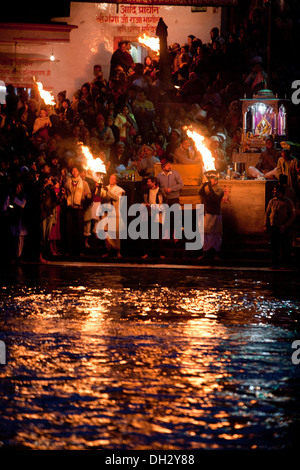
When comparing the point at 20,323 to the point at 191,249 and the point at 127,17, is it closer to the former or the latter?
the point at 191,249

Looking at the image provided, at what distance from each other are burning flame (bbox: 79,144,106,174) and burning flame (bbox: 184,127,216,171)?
2.26m

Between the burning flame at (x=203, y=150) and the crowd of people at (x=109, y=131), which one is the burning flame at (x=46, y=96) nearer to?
the crowd of people at (x=109, y=131)

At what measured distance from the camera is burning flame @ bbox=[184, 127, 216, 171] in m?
20.6

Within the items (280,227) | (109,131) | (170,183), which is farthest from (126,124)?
(280,227)

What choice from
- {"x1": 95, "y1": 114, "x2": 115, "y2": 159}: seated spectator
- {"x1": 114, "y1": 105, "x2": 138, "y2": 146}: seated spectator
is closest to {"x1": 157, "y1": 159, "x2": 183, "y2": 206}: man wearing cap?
{"x1": 95, "y1": 114, "x2": 115, "y2": 159}: seated spectator

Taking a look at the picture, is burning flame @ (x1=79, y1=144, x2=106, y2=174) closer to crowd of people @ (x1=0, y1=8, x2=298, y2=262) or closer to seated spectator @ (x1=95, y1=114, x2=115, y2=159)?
crowd of people @ (x1=0, y1=8, x2=298, y2=262)

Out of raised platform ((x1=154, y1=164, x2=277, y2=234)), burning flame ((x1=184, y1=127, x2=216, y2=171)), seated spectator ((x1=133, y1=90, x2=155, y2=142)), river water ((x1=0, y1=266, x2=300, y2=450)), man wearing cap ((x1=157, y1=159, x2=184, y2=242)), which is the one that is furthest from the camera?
seated spectator ((x1=133, y1=90, x2=155, y2=142))

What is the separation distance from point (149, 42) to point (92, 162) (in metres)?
5.87

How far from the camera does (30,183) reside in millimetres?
19391

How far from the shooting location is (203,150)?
68.3 feet

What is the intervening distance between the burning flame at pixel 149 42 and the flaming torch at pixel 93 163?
492 cm
